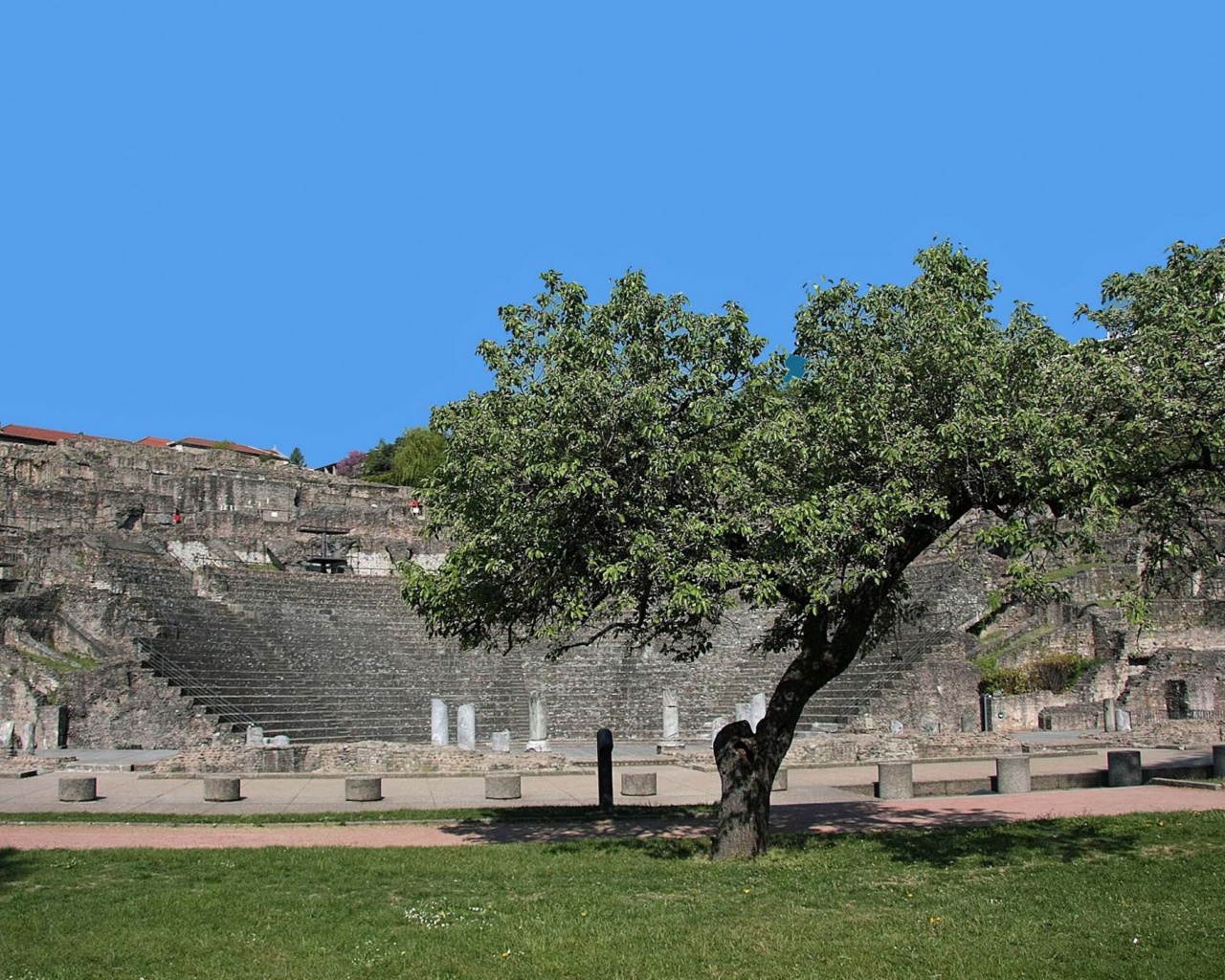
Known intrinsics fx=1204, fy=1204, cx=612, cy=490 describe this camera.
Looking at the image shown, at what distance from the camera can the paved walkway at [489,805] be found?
14.6m

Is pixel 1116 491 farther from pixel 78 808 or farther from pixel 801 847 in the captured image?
pixel 78 808

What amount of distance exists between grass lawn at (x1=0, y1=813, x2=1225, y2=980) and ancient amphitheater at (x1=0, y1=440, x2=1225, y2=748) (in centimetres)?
1145

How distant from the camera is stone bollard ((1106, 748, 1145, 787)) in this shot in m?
18.4

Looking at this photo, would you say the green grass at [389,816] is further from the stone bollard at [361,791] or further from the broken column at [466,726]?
the broken column at [466,726]

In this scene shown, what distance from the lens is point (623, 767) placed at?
922 inches

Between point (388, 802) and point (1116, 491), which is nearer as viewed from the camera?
point (1116, 491)

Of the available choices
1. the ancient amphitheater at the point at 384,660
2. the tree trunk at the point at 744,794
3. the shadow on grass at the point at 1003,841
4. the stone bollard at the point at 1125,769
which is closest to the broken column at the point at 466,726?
the ancient amphitheater at the point at 384,660

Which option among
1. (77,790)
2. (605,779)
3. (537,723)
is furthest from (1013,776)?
(77,790)

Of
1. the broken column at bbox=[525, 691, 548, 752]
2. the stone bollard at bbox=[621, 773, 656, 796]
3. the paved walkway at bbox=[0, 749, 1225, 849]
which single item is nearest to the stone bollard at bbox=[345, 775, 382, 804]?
the paved walkway at bbox=[0, 749, 1225, 849]

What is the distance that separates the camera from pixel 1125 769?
18.5 m

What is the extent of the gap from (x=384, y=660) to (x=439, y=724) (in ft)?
20.8

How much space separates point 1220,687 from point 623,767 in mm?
15805

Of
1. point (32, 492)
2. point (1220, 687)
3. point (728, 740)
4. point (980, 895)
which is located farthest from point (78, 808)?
point (32, 492)

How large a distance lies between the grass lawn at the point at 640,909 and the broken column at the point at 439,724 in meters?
14.3
